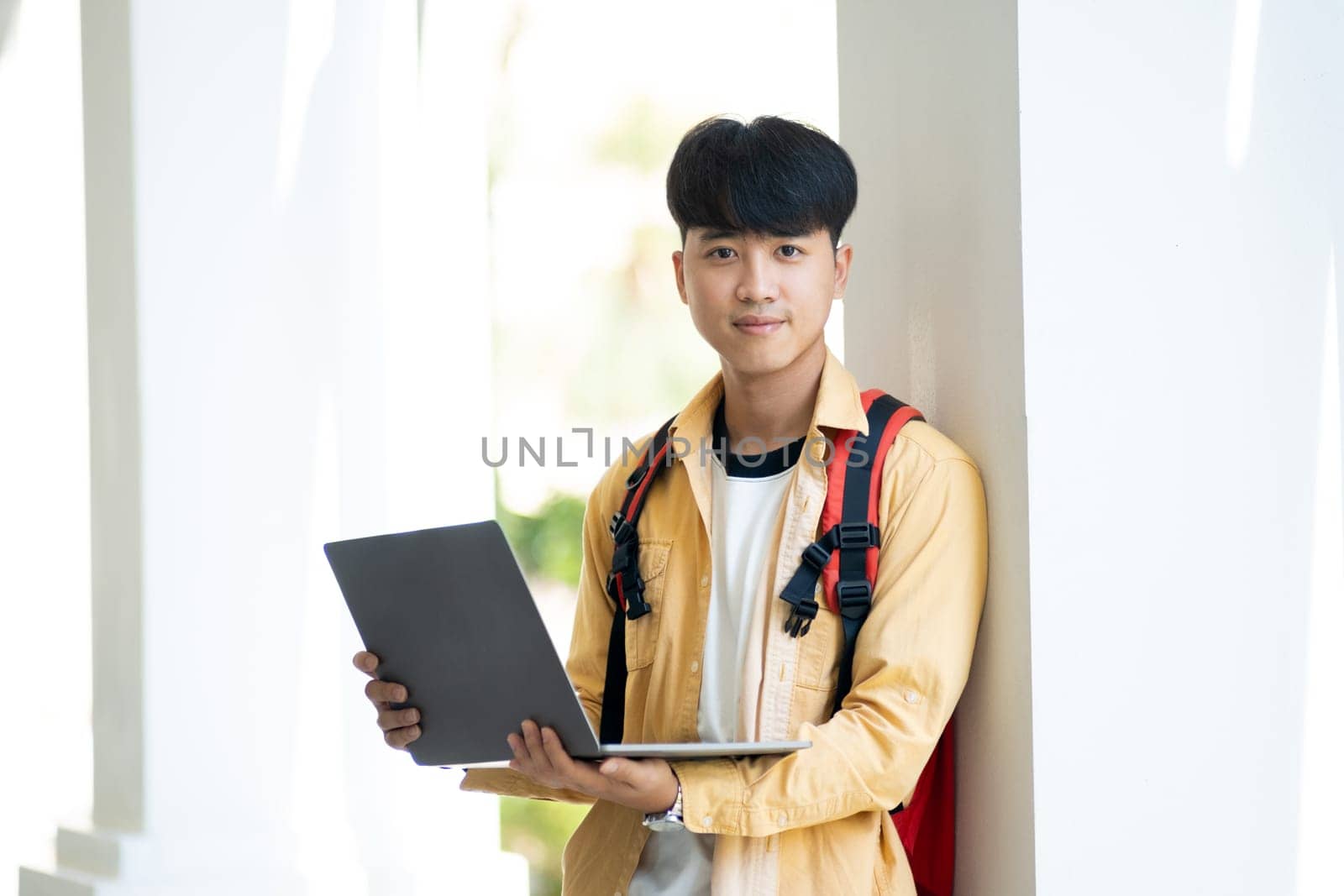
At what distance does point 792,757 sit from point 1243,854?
1.96 feet

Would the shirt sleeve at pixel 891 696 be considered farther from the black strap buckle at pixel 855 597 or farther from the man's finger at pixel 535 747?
the man's finger at pixel 535 747

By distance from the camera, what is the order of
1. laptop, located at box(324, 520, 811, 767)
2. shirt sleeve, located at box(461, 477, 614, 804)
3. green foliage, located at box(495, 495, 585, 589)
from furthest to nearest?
green foliage, located at box(495, 495, 585, 589)
shirt sleeve, located at box(461, 477, 614, 804)
laptop, located at box(324, 520, 811, 767)

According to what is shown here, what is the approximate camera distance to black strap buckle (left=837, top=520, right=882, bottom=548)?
1.81 meters

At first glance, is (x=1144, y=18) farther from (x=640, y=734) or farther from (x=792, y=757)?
(x=640, y=734)

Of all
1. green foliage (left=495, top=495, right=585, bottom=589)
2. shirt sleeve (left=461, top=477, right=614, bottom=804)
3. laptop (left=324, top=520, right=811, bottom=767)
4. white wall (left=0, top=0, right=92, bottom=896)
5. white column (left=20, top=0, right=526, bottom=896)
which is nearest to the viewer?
laptop (left=324, top=520, right=811, bottom=767)

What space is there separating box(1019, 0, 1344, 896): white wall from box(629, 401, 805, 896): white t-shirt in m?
0.40

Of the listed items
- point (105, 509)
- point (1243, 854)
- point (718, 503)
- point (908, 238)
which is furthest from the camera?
point (105, 509)

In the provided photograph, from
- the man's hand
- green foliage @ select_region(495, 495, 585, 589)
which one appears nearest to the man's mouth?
the man's hand

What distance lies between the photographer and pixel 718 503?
201cm

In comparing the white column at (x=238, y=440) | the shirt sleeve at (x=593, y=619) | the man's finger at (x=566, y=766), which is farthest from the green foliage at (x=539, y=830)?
the man's finger at (x=566, y=766)

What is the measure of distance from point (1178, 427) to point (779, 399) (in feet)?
1.81

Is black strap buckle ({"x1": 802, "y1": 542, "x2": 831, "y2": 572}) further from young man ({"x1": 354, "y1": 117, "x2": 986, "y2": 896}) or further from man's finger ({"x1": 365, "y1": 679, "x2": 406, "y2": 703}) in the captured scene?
man's finger ({"x1": 365, "y1": 679, "x2": 406, "y2": 703})

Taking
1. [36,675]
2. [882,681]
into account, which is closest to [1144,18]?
[882,681]

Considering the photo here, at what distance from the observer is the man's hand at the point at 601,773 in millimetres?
1673
